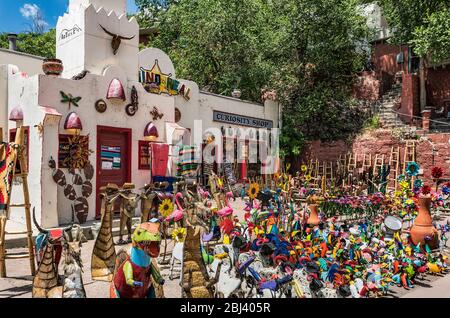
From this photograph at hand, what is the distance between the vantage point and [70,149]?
8695mm

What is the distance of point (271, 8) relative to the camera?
18625 millimetres

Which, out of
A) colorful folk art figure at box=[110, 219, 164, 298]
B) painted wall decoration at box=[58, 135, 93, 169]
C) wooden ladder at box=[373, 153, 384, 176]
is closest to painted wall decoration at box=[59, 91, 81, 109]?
painted wall decoration at box=[58, 135, 93, 169]

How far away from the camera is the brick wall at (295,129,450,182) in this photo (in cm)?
1415

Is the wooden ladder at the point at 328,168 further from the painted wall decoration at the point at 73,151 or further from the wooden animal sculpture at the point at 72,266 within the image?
the wooden animal sculpture at the point at 72,266

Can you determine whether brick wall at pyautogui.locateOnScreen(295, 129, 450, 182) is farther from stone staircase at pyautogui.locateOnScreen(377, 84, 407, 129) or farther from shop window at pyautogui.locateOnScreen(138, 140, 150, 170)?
shop window at pyautogui.locateOnScreen(138, 140, 150, 170)

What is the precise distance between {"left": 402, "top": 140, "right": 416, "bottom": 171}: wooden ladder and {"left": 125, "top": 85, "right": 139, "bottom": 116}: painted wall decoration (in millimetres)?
10097

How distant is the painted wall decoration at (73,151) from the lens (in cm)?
856

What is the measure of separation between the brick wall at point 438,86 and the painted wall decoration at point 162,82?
520 inches

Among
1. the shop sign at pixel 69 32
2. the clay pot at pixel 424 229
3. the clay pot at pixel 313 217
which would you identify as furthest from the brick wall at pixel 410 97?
the shop sign at pixel 69 32

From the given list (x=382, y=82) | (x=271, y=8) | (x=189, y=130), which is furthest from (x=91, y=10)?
(x=382, y=82)

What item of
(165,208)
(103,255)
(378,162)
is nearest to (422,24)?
(378,162)
